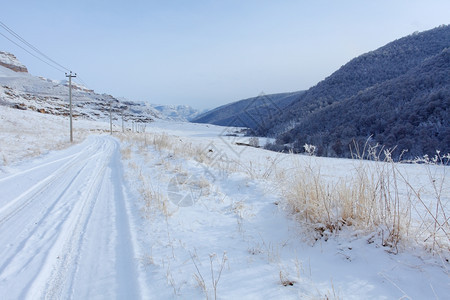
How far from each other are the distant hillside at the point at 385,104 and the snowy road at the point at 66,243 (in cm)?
780

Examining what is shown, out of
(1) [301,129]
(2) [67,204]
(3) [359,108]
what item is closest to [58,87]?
(1) [301,129]

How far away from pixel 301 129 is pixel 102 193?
44.1 m

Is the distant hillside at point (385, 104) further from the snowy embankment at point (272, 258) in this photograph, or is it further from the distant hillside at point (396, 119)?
the snowy embankment at point (272, 258)

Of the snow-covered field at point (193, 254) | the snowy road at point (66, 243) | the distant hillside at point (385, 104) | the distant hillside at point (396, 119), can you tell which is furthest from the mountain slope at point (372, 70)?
the snow-covered field at point (193, 254)

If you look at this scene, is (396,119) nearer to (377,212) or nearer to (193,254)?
(377,212)

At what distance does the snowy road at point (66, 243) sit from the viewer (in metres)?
2.16

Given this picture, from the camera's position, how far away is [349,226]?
267 cm

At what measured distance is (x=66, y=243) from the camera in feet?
9.75

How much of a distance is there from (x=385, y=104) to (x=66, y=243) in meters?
40.5

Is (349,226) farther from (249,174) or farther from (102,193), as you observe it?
(102,193)

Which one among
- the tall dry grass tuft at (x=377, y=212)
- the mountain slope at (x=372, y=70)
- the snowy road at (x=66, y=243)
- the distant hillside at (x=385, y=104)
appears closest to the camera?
the snowy road at (x=66, y=243)

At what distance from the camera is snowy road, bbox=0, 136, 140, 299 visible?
216 cm

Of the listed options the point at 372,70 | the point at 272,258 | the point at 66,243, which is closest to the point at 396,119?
the point at 272,258

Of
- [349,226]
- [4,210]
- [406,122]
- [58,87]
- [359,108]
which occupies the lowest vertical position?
[4,210]
